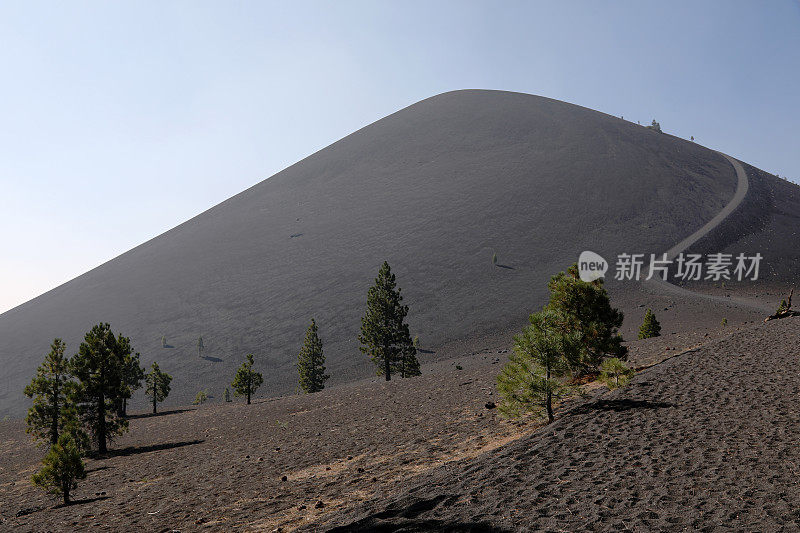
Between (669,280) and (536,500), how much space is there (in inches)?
3146

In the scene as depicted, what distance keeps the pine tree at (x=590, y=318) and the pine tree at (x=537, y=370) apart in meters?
3.16

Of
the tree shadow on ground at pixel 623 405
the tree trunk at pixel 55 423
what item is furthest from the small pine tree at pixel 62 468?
the tree shadow on ground at pixel 623 405

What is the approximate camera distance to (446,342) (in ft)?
224

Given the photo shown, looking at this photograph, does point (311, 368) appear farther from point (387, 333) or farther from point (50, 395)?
point (50, 395)

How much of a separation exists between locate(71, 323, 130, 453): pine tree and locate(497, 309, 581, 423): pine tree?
21.8 meters

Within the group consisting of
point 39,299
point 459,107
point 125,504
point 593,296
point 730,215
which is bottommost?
point 125,504

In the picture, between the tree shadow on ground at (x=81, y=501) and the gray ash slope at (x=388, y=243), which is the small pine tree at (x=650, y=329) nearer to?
the gray ash slope at (x=388, y=243)

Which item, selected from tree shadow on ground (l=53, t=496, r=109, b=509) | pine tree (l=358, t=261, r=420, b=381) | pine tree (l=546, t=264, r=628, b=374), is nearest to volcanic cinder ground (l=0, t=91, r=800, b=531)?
tree shadow on ground (l=53, t=496, r=109, b=509)

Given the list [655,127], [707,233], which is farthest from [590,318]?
[655,127]

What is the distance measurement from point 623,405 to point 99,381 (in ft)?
84.9

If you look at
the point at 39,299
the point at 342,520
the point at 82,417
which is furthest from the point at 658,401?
the point at 39,299

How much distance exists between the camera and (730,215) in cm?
9688

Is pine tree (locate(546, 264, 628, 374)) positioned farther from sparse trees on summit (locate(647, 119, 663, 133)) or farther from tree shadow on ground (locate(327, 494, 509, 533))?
sparse trees on summit (locate(647, 119, 663, 133))

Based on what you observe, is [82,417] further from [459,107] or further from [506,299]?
[459,107]
